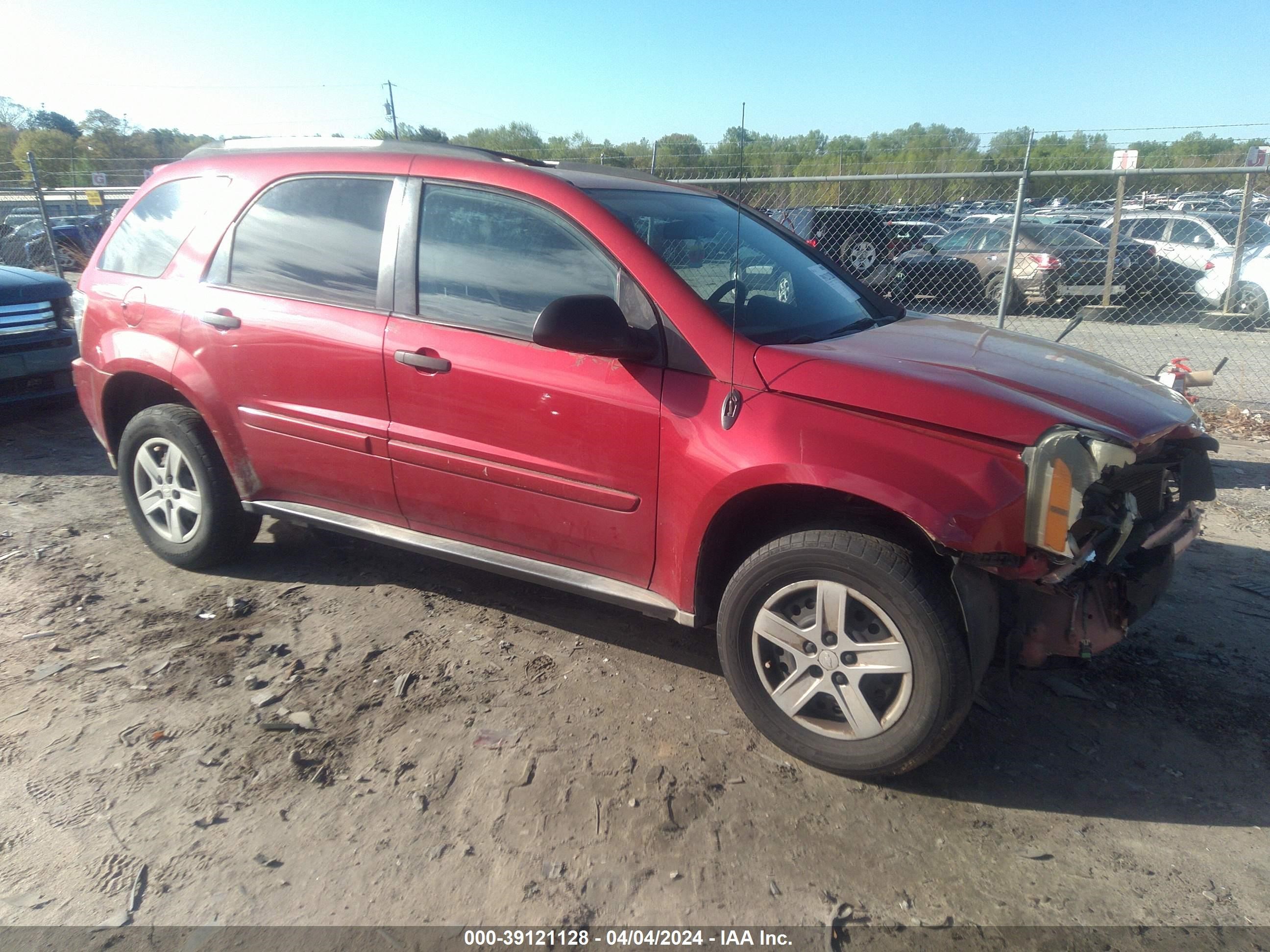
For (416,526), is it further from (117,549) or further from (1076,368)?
(1076,368)

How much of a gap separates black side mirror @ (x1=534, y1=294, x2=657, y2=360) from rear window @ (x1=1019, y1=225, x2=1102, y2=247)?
10.7 meters

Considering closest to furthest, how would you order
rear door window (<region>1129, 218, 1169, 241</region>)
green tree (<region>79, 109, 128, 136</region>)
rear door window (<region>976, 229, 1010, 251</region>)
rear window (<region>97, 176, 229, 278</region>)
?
rear window (<region>97, 176, 229, 278</region>)
rear door window (<region>976, 229, 1010, 251</region>)
rear door window (<region>1129, 218, 1169, 241</region>)
green tree (<region>79, 109, 128, 136</region>)

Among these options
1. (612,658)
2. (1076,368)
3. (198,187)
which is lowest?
(612,658)

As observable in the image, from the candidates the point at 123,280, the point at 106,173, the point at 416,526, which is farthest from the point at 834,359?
the point at 106,173

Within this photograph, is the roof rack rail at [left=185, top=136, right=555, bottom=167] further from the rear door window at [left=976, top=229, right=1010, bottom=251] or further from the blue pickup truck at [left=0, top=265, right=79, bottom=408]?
the rear door window at [left=976, top=229, right=1010, bottom=251]

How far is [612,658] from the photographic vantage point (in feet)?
11.5

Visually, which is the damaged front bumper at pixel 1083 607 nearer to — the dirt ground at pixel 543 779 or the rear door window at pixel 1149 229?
the dirt ground at pixel 543 779

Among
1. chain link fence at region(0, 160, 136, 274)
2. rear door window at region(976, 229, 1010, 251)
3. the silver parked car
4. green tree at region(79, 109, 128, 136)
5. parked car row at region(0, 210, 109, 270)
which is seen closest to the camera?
the silver parked car

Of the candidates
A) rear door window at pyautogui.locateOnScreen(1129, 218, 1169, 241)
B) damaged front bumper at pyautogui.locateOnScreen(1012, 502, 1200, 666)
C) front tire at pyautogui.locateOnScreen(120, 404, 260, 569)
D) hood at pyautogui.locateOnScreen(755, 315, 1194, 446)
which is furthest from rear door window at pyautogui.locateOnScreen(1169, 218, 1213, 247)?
front tire at pyautogui.locateOnScreen(120, 404, 260, 569)

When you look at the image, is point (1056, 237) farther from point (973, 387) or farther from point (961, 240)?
point (973, 387)

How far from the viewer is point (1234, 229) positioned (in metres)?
11.7

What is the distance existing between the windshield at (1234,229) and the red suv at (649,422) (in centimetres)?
1015

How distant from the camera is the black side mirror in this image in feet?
9.12

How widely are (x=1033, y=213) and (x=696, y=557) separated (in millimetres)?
12497
